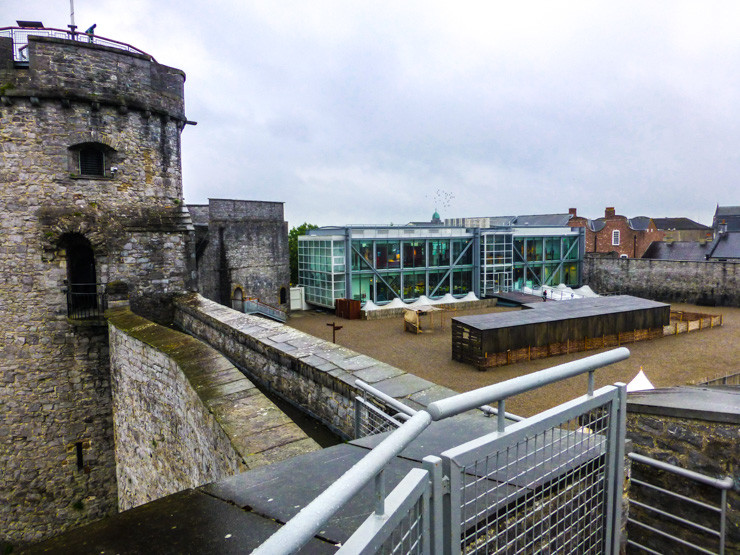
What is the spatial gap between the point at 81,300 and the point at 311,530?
12.1 meters

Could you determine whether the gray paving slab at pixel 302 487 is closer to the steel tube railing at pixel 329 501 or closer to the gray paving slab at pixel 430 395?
the steel tube railing at pixel 329 501

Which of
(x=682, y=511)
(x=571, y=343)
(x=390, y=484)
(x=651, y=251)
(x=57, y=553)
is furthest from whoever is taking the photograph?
(x=651, y=251)

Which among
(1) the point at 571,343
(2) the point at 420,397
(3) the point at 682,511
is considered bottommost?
(1) the point at 571,343

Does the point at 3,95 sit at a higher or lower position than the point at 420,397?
higher

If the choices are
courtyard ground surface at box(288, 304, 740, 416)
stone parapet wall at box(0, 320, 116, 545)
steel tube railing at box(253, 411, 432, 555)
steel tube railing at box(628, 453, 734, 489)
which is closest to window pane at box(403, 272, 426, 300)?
courtyard ground surface at box(288, 304, 740, 416)

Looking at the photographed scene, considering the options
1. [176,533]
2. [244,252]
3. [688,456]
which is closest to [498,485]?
[176,533]

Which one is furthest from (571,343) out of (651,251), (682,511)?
(651,251)

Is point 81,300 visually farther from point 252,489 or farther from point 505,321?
point 505,321

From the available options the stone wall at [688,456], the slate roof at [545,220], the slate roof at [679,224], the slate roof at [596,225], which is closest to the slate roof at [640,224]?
the slate roof at [596,225]

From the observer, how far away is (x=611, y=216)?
149 ft

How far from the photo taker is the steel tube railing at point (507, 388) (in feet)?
5.32

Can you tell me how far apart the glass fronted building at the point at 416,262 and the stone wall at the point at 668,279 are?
16.5 feet

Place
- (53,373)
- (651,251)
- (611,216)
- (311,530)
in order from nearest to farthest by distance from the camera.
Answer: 1. (311,530)
2. (53,373)
3. (651,251)
4. (611,216)

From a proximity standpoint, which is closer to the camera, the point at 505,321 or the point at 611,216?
the point at 505,321
